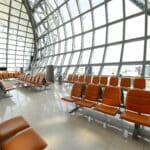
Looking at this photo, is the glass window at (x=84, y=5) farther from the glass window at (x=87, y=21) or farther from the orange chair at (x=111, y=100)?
the orange chair at (x=111, y=100)

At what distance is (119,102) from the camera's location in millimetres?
2912

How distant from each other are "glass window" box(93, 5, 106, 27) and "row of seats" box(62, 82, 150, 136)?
553 cm

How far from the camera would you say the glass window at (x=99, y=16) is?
7.59m

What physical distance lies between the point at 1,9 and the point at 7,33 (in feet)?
7.78

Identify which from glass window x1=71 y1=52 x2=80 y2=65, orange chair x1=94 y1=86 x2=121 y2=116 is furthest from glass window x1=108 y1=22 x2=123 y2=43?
orange chair x1=94 y1=86 x2=121 y2=116

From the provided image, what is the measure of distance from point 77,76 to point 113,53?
2.38 m

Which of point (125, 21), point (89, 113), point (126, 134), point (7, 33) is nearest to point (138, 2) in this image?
point (125, 21)

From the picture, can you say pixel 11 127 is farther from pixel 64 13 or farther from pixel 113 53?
pixel 64 13

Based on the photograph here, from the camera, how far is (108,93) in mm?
3162

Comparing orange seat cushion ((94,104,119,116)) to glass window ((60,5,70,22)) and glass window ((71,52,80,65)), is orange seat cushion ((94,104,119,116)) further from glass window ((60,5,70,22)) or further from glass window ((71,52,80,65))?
glass window ((60,5,70,22))

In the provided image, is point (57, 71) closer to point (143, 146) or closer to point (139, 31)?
point (139, 31)

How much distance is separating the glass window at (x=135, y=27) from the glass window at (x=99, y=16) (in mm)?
1652

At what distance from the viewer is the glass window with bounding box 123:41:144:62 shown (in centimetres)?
591

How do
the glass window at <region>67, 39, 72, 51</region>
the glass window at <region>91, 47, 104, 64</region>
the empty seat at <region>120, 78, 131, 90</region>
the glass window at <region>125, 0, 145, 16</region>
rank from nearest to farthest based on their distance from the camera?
the empty seat at <region>120, 78, 131, 90</region> → the glass window at <region>125, 0, 145, 16</region> → the glass window at <region>91, 47, 104, 64</region> → the glass window at <region>67, 39, 72, 51</region>
